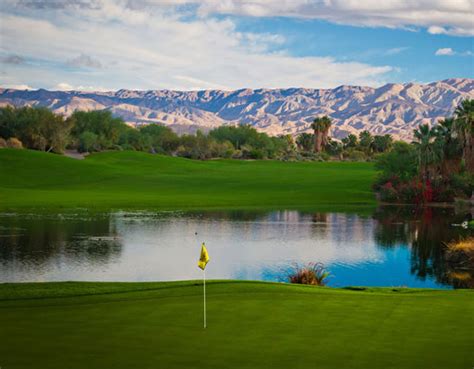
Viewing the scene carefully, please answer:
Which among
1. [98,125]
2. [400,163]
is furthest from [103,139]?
[400,163]

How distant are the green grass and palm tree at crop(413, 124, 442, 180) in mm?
62807

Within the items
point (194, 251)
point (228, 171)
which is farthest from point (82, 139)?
point (194, 251)

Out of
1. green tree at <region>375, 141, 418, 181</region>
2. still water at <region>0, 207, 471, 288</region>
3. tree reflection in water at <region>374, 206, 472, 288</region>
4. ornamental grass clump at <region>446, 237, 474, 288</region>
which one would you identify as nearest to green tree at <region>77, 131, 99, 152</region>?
green tree at <region>375, 141, 418, 181</region>

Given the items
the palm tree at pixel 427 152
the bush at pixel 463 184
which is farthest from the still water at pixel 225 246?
the palm tree at pixel 427 152

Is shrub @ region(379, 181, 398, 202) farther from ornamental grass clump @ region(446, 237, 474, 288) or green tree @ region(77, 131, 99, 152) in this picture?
green tree @ region(77, 131, 99, 152)

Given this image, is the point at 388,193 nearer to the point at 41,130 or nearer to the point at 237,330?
the point at 237,330

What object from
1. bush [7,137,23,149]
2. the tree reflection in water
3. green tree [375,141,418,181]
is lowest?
the tree reflection in water

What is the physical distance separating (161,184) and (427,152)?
37308mm

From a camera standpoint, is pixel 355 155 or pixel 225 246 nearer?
pixel 225 246

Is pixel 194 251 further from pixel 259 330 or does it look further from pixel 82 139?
pixel 82 139

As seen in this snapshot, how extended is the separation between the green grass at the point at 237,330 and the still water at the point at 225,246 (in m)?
12.9

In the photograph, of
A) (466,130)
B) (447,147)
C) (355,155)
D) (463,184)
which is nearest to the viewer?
(466,130)

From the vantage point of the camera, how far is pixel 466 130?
255 ft

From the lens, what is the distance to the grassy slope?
77.7 meters
